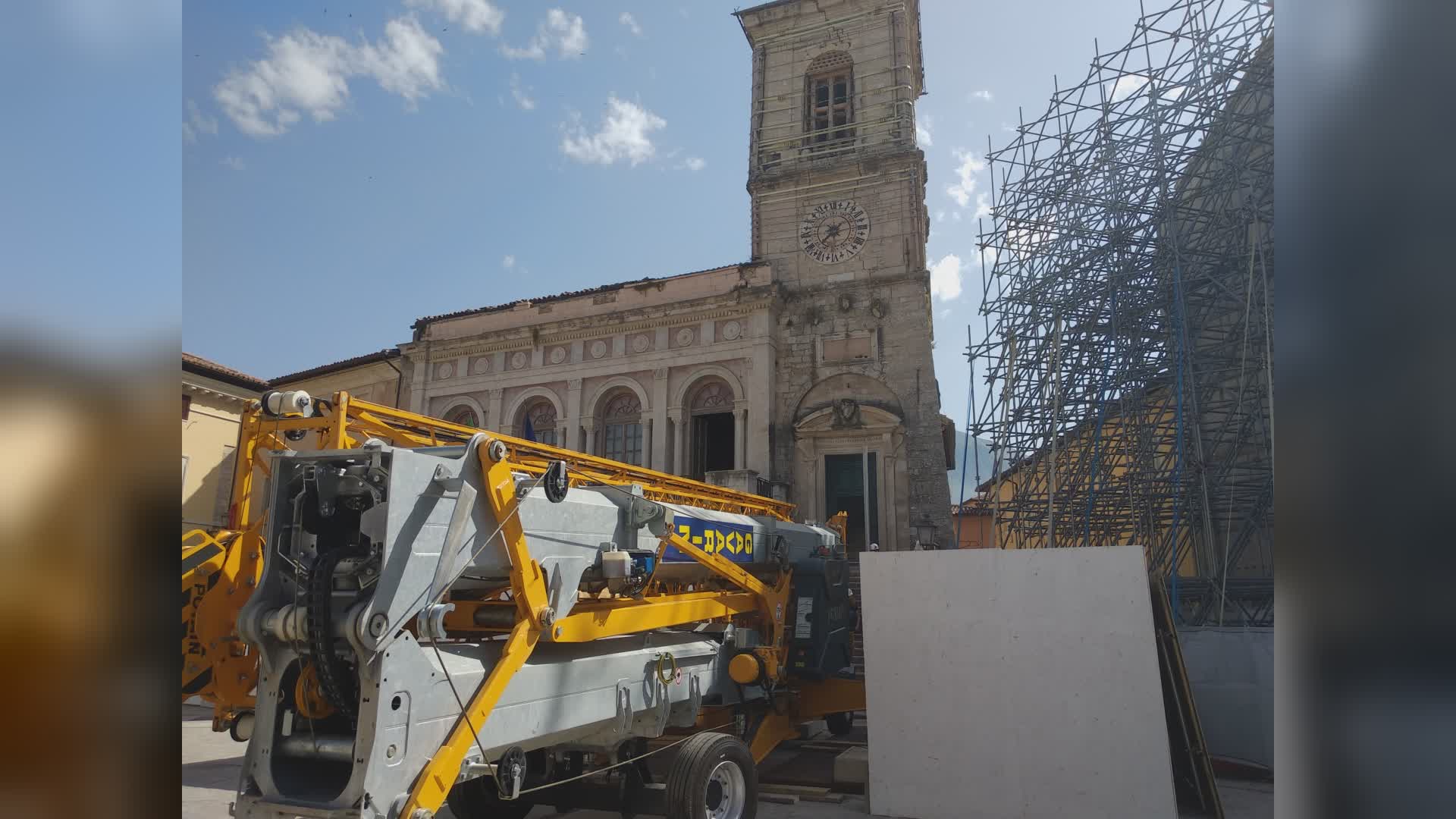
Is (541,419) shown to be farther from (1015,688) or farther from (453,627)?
(453,627)

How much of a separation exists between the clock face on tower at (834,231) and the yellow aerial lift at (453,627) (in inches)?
554

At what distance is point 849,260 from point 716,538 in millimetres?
14141

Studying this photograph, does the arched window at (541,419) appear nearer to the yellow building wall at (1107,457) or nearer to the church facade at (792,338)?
the church facade at (792,338)

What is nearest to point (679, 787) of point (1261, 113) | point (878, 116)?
point (1261, 113)

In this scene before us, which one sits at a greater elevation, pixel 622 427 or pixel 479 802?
pixel 622 427

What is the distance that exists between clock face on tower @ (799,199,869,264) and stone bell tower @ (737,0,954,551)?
34 millimetres

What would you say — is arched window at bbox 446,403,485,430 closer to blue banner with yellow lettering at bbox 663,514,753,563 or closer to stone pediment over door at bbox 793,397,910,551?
stone pediment over door at bbox 793,397,910,551

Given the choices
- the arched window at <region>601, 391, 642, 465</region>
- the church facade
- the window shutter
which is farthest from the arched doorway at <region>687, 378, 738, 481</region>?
the window shutter

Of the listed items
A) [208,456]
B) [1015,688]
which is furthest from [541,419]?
[1015,688]

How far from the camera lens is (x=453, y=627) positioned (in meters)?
6.09

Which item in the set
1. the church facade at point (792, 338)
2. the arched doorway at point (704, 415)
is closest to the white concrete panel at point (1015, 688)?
the church facade at point (792, 338)

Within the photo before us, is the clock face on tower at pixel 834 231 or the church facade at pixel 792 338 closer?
the church facade at pixel 792 338

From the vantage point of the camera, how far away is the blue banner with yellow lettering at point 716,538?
25.1ft

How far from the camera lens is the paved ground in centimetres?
A: 812
